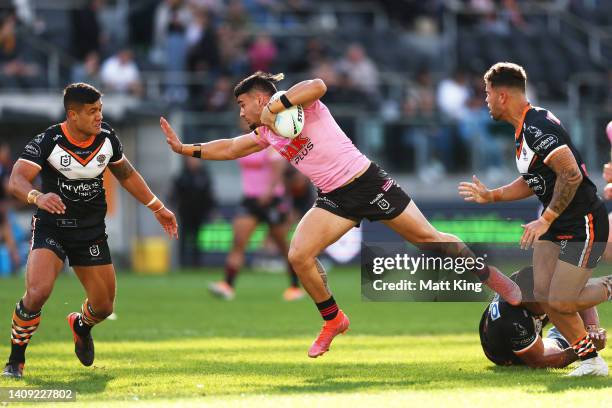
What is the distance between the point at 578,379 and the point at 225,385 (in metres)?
2.55

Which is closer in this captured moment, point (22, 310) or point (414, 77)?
point (22, 310)

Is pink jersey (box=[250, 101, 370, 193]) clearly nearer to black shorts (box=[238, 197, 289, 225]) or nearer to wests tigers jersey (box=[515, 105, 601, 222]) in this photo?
wests tigers jersey (box=[515, 105, 601, 222])

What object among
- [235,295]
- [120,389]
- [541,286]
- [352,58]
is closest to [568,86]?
[352,58]

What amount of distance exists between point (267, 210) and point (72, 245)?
7765 millimetres

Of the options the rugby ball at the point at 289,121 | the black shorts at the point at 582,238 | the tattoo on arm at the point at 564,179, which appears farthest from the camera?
the rugby ball at the point at 289,121

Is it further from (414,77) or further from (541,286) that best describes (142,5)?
(541,286)

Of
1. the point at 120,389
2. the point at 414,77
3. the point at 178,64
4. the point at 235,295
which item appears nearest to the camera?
the point at 120,389

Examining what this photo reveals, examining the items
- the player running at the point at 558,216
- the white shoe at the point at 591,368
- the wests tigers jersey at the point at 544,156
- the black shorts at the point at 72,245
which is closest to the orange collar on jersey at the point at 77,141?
the black shorts at the point at 72,245

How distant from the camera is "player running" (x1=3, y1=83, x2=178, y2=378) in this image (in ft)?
30.1

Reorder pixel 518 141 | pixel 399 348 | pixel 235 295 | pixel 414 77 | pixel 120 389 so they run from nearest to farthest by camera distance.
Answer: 1. pixel 120 389
2. pixel 518 141
3. pixel 399 348
4. pixel 235 295
5. pixel 414 77

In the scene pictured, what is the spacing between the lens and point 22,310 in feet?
30.2

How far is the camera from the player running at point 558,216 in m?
8.70

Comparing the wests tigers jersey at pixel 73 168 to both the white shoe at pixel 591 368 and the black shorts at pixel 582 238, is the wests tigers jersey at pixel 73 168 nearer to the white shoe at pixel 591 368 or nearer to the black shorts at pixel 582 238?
the black shorts at pixel 582 238

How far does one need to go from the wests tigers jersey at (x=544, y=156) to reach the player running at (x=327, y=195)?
30.8 inches
